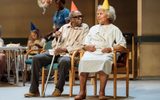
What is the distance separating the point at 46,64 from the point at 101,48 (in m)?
0.79

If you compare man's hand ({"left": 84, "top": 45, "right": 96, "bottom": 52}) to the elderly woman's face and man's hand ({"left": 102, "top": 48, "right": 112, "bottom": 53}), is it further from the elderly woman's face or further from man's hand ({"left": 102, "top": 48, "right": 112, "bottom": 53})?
the elderly woman's face

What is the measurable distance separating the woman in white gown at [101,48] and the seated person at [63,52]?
224 mm

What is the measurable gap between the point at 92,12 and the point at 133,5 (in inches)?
35.7

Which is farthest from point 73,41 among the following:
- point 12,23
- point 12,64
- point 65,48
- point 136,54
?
point 12,23

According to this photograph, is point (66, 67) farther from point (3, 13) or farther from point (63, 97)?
point (3, 13)

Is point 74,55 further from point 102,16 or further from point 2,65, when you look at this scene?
point 2,65

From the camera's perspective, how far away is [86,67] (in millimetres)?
4797

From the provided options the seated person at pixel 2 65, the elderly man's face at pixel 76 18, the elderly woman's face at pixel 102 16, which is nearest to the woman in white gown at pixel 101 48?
the elderly woman's face at pixel 102 16

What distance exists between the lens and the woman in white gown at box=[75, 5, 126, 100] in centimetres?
477

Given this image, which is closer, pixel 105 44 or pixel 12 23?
pixel 105 44

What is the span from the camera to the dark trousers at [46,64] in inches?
201

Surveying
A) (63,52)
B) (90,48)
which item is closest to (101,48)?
(90,48)

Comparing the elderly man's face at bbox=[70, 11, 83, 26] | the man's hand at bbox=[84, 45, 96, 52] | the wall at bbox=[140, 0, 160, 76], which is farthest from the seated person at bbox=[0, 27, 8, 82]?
the wall at bbox=[140, 0, 160, 76]

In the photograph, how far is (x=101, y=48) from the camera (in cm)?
504
